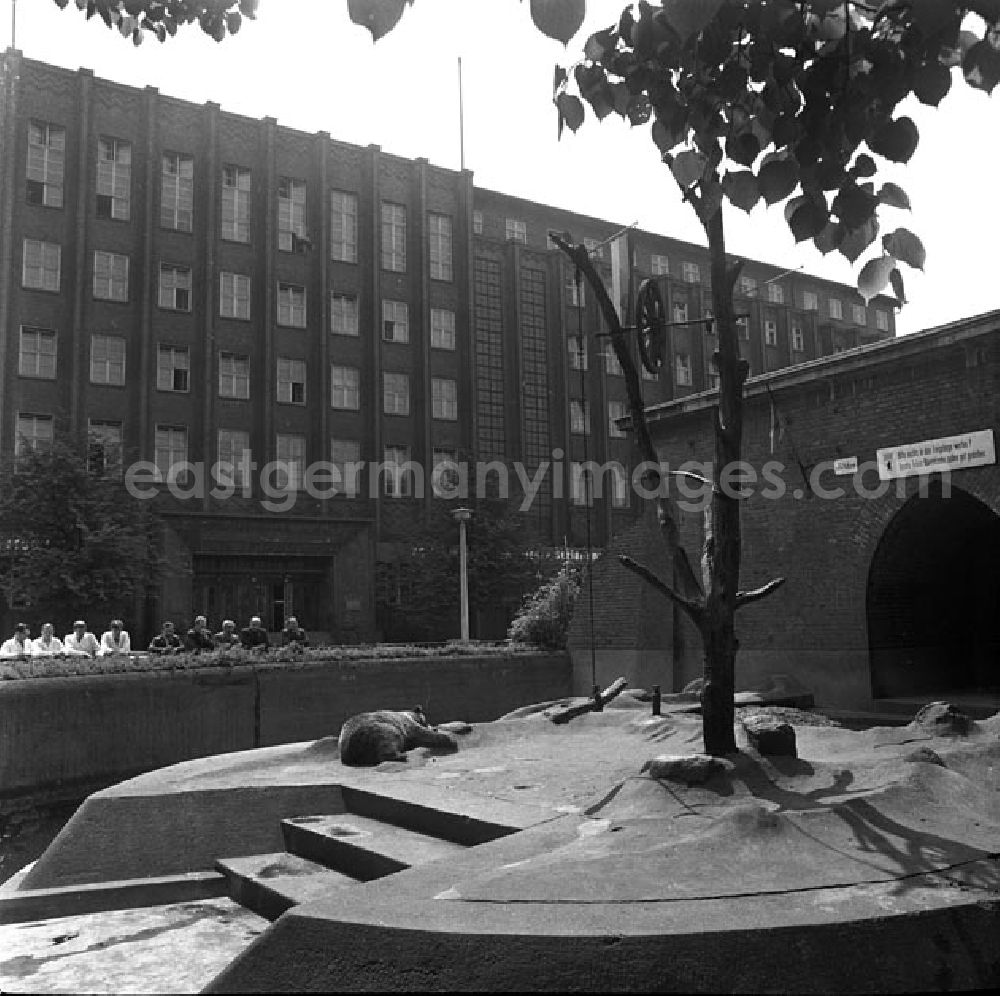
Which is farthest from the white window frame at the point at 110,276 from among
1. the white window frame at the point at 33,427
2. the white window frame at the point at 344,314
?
the white window frame at the point at 344,314

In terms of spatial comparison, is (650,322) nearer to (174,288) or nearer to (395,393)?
(174,288)

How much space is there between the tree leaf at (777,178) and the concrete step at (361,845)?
3667 mm

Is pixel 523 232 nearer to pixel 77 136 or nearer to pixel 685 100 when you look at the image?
pixel 77 136

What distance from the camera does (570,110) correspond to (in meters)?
4.36

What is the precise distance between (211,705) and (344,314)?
26.1m

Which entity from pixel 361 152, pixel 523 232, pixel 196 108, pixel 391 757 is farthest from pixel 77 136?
pixel 391 757

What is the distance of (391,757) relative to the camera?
349 inches

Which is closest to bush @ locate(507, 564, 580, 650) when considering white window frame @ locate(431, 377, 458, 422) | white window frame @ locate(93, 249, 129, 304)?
white window frame @ locate(431, 377, 458, 422)

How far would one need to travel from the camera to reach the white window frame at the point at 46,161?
35719 mm

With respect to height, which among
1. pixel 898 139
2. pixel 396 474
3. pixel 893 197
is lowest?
pixel 893 197

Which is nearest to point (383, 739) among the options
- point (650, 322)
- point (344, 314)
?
point (650, 322)

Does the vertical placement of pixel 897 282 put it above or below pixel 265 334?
below

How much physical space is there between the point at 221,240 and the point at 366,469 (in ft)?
33.1

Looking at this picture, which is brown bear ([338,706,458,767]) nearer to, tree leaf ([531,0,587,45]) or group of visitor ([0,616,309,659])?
tree leaf ([531,0,587,45])
